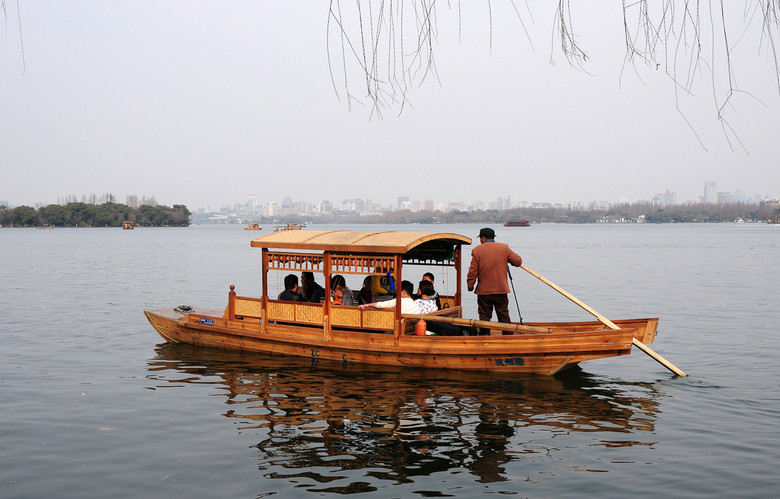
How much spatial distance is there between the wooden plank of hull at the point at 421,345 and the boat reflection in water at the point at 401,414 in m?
0.26

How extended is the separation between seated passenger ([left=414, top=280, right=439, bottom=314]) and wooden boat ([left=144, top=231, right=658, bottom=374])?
0.18 metres

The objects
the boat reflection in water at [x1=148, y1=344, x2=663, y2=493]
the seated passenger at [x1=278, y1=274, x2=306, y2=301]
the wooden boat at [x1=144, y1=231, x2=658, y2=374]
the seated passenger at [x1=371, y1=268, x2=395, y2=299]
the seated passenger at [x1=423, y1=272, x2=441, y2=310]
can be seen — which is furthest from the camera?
the seated passenger at [x1=371, y1=268, x2=395, y2=299]

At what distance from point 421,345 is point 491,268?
1858 millimetres

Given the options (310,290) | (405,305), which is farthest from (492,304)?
(310,290)

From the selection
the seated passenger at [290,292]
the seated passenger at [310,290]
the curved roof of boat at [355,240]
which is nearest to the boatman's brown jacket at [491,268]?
the curved roof of boat at [355,240]

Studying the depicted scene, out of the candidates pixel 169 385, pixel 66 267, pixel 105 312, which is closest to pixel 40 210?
pixel 66 267

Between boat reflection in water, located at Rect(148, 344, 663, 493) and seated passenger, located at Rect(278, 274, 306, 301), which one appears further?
seated passenger, located at Rect(278, 274, 306, 301)

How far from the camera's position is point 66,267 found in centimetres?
4147

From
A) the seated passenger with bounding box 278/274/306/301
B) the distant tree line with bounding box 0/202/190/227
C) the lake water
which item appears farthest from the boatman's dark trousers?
the distant tree line with bounding box 0/202/190/227

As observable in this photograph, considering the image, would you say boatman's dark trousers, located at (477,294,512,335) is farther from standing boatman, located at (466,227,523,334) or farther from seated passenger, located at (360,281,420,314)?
seated passenger, located at (360,281,420,314)

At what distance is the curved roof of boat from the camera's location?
11.6 m

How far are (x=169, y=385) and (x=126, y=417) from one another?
6.39 ft

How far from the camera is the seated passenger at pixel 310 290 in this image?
529 inches

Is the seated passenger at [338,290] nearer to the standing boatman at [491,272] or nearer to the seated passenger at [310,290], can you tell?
the seated passenger at [310,290]
